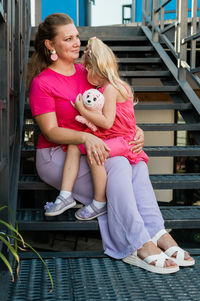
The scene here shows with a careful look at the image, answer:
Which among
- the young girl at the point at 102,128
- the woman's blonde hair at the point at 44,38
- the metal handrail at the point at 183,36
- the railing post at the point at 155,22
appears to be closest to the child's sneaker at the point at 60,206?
the young girl at the point at 102,128

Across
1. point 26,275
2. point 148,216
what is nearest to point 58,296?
point 26,275

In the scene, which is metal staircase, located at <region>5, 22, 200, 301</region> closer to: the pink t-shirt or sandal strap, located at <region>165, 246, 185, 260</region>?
sandal strap, located at <region>165, 246, 185, 260</region>

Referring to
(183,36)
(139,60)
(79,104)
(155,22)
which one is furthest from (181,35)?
(79,104)

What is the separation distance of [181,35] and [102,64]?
1.97 meters

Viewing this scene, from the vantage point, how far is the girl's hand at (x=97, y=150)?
6.29 feet

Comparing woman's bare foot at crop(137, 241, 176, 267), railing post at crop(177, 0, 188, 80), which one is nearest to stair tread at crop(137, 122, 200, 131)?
railing post at crop(177, 0, 188, 80)

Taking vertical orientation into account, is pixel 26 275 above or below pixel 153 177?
below

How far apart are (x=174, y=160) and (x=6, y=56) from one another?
5178 millimetres

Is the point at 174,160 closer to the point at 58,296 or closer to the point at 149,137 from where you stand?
the point at 149,137

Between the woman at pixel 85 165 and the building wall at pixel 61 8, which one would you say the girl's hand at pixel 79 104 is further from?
the building wall at pixel 61 8

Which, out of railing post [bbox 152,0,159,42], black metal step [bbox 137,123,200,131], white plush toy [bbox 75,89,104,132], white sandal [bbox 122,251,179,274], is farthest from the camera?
railing post [bbox 152,0,159,42]

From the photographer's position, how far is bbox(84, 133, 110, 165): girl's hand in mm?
1916

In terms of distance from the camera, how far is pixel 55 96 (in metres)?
2.13

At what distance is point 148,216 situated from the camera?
190 centimetres
